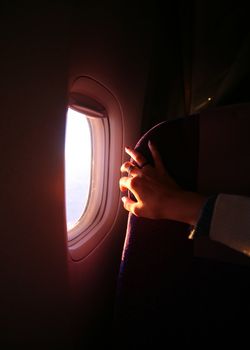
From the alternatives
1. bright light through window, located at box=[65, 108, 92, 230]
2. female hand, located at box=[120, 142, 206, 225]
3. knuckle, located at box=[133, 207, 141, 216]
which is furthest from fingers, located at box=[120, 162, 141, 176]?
bright light through window, located at box=[65, 108, 92, 230]

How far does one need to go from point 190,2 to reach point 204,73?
381 millimetres

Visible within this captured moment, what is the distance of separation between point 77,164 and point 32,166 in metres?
0.45

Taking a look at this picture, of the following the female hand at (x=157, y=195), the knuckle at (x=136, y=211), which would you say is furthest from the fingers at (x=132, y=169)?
the knuckle at (x=136, y=211)

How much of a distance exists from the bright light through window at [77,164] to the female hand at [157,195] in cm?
26

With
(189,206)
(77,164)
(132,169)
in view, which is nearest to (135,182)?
(132,169)

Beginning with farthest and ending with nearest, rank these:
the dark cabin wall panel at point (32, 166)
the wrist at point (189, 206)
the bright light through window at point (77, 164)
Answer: the bright light through window at point (77, 164) < the wrist at point (189, 206) < the dark cabin wall panel at point (32, 166)

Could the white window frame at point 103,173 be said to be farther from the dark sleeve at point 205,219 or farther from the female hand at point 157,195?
the dark sleeve at point 205,219

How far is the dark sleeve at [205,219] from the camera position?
71cm

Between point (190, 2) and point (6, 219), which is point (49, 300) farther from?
point (190, 2)

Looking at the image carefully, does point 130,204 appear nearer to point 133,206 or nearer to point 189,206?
point 133,206

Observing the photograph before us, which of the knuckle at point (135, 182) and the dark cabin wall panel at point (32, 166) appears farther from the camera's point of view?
the knuckle at point (135, 182)

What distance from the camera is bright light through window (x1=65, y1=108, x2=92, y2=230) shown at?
109cm

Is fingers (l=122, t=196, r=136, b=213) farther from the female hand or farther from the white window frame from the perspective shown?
the white window frame

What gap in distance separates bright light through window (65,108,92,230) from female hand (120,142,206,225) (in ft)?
0.87
